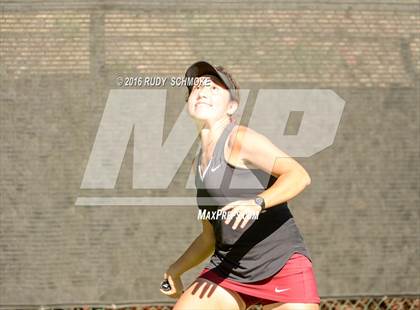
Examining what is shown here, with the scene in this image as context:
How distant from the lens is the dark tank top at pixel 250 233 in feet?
13.0

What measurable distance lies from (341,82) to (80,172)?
190 centimetres

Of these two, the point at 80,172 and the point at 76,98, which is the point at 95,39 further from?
the point at 80,172

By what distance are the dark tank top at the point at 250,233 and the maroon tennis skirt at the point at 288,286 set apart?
0.03 m

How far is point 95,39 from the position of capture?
595 centimetres

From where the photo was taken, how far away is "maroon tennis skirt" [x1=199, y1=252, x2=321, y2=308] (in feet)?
13.1

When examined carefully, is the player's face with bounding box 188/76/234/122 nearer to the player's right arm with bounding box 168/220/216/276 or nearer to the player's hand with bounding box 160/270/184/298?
the player's right arm with bounding box 168/220/216/276

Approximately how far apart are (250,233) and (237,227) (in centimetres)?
7

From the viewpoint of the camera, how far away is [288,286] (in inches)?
158

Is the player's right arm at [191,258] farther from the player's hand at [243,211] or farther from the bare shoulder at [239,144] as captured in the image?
the player's hand at [243,211]

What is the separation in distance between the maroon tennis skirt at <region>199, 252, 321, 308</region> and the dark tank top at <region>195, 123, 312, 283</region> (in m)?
0.03

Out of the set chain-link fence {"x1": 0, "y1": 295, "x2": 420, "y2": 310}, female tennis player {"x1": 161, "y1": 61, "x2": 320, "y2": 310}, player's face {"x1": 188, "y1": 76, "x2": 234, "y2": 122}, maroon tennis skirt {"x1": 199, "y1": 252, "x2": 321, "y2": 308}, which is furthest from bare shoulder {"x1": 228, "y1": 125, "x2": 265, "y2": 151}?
chain-link fence {"x1": 0, "y1": 295, "x2": 420, "y2": 310}

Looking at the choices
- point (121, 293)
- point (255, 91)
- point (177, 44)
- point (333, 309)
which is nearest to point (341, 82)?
point (255, 91)

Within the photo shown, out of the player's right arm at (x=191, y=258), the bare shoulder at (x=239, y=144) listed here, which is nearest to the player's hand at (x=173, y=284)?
the player's right arm at (x=191, y=258)

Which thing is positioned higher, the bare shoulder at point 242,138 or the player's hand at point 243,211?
the bare shoulder at point 242,138
